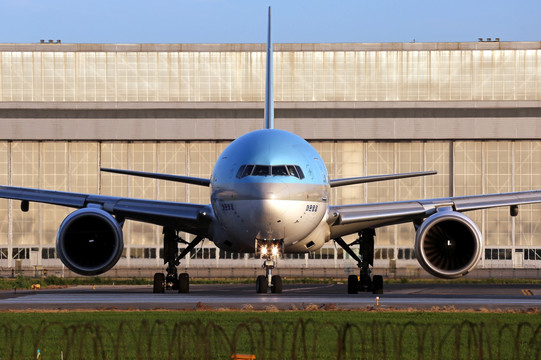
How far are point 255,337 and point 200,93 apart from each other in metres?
51.8

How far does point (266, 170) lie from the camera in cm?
2791

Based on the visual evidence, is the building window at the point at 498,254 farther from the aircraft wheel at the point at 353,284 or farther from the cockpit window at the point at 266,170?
the cockpit window at the point at 266,170

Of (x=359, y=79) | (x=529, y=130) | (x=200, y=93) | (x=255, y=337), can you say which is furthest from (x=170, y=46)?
(x=255, y=337)

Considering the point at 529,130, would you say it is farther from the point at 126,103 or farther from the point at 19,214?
the point at 19,214

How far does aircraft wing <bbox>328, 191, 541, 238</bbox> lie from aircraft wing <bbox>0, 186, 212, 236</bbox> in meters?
4.24

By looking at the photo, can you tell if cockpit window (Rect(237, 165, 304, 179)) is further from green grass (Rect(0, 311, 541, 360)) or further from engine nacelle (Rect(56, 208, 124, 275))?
green grass (Rect(0, 311, 541, 360))

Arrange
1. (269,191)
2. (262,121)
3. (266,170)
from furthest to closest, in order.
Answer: (262,121)
(266,170)
(269,191)

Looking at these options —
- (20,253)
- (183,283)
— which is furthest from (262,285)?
(20,253)

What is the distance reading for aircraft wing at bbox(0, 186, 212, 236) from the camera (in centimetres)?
3191

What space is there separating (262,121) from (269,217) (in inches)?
1589

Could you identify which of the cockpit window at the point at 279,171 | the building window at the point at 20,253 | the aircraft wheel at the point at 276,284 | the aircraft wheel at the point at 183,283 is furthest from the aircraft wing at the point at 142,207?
the building window at the point at 20,253

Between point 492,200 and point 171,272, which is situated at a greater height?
point 492,200

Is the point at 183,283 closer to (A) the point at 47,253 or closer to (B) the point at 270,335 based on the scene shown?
(B) the point at 270,335

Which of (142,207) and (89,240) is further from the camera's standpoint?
(142,207)
